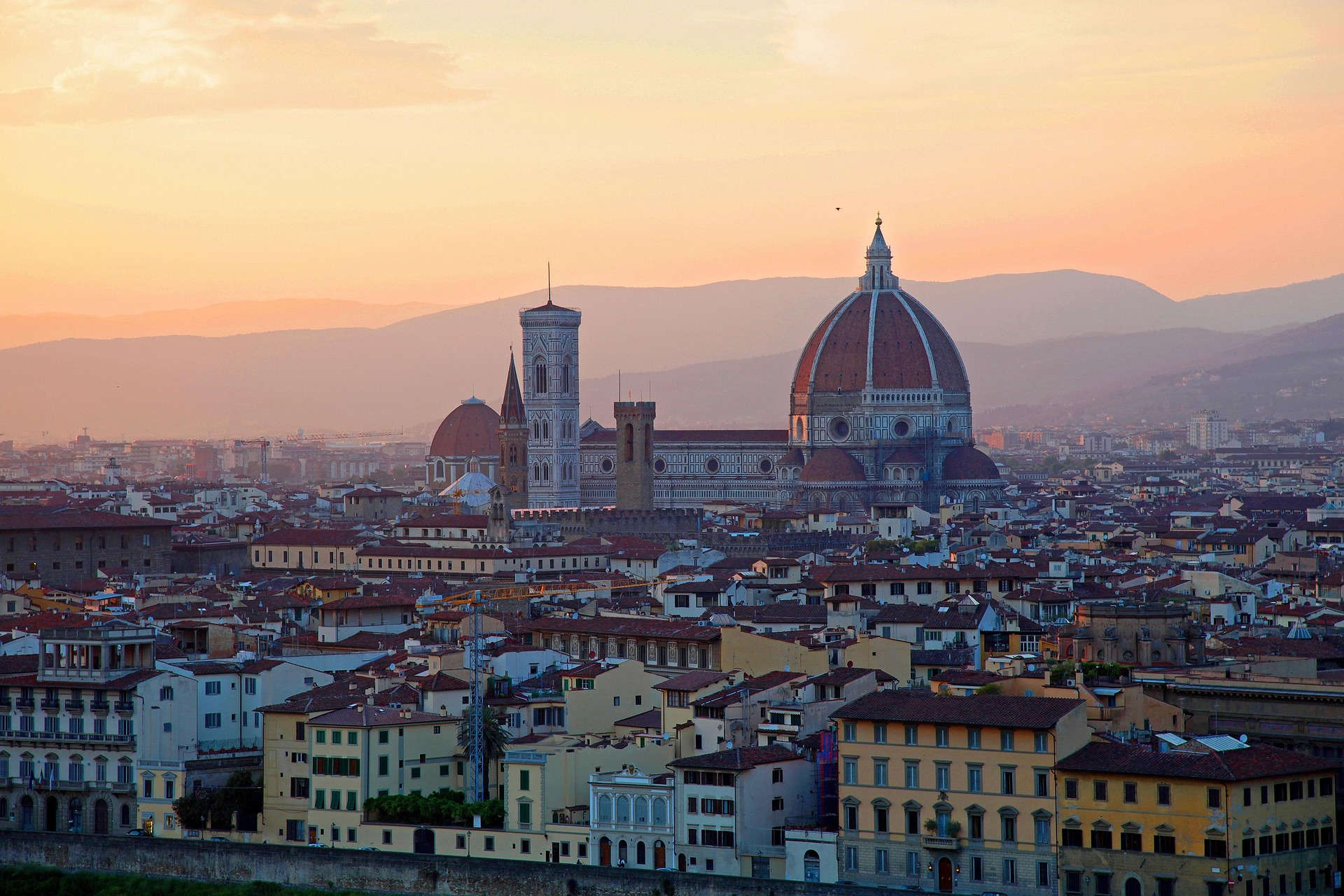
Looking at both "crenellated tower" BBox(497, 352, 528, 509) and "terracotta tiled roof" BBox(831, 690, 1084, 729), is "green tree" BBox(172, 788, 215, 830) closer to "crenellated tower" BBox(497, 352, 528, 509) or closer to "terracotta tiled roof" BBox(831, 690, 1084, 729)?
"terracotta tiled roof" BBox(831, 690, 1084, 729)

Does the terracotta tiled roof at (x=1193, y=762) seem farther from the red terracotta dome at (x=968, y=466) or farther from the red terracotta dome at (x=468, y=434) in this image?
the red terracotta dome at (x=468, y=434)

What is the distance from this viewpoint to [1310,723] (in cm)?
4238

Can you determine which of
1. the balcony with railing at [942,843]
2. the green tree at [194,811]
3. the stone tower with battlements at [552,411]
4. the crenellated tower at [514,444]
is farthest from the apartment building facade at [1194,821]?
the stone tower with battlements at [552,411]

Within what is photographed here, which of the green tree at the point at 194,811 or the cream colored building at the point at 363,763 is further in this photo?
the green tree at the point at 194,811

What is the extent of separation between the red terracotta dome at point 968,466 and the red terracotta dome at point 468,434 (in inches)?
1725

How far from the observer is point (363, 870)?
141 feet

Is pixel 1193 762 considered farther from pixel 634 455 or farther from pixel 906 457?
pixel 906 457

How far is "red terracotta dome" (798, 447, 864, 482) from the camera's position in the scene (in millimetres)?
155375

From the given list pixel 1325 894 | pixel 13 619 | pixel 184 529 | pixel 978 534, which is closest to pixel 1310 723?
pixel 1325 894

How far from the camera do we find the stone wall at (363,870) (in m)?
39.8

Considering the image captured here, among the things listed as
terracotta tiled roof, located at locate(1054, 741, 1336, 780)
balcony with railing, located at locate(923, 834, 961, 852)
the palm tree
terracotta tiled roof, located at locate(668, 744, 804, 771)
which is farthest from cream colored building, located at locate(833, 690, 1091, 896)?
the palm tree

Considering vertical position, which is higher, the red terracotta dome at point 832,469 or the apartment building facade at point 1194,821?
the red terracotta dome at point 832,469

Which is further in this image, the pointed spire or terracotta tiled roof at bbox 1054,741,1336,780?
the pointed spire

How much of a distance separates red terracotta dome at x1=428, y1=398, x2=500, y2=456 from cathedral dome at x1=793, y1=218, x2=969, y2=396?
31691 mm
